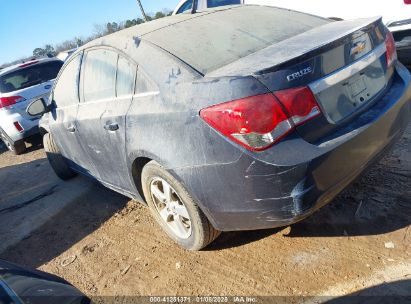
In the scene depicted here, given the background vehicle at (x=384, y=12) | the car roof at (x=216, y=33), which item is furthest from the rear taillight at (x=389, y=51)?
the background vehicle at (x=384, y=12)

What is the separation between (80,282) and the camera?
10.5 ft

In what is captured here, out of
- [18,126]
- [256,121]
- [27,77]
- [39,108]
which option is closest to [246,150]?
[256,121]

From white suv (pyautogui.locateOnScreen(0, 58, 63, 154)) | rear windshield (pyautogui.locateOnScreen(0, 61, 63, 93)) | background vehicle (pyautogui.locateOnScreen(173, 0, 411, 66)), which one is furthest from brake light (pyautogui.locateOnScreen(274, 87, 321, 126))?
rear windshield (pyautogui.locateOnScreen(0, 61, 63, 93))

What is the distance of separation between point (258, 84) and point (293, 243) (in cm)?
133

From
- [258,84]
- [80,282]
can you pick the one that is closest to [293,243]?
[258,84]

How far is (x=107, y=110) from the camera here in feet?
10.8

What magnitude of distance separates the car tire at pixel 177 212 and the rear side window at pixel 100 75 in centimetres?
81

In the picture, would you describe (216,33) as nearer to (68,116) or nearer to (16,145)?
(68,116)

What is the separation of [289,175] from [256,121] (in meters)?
0.36

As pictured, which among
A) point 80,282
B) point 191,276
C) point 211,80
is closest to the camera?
point 211,80

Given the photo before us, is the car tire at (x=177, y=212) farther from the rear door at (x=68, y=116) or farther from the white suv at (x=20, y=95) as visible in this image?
the white suv at (x=20, y=95)

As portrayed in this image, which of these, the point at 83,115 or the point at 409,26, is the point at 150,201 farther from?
the point at 409,26

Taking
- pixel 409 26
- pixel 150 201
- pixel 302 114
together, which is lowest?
pixel 150 201

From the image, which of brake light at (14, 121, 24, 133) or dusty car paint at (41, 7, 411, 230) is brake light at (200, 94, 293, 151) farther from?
brake light at (14, 121, 24, 133)
